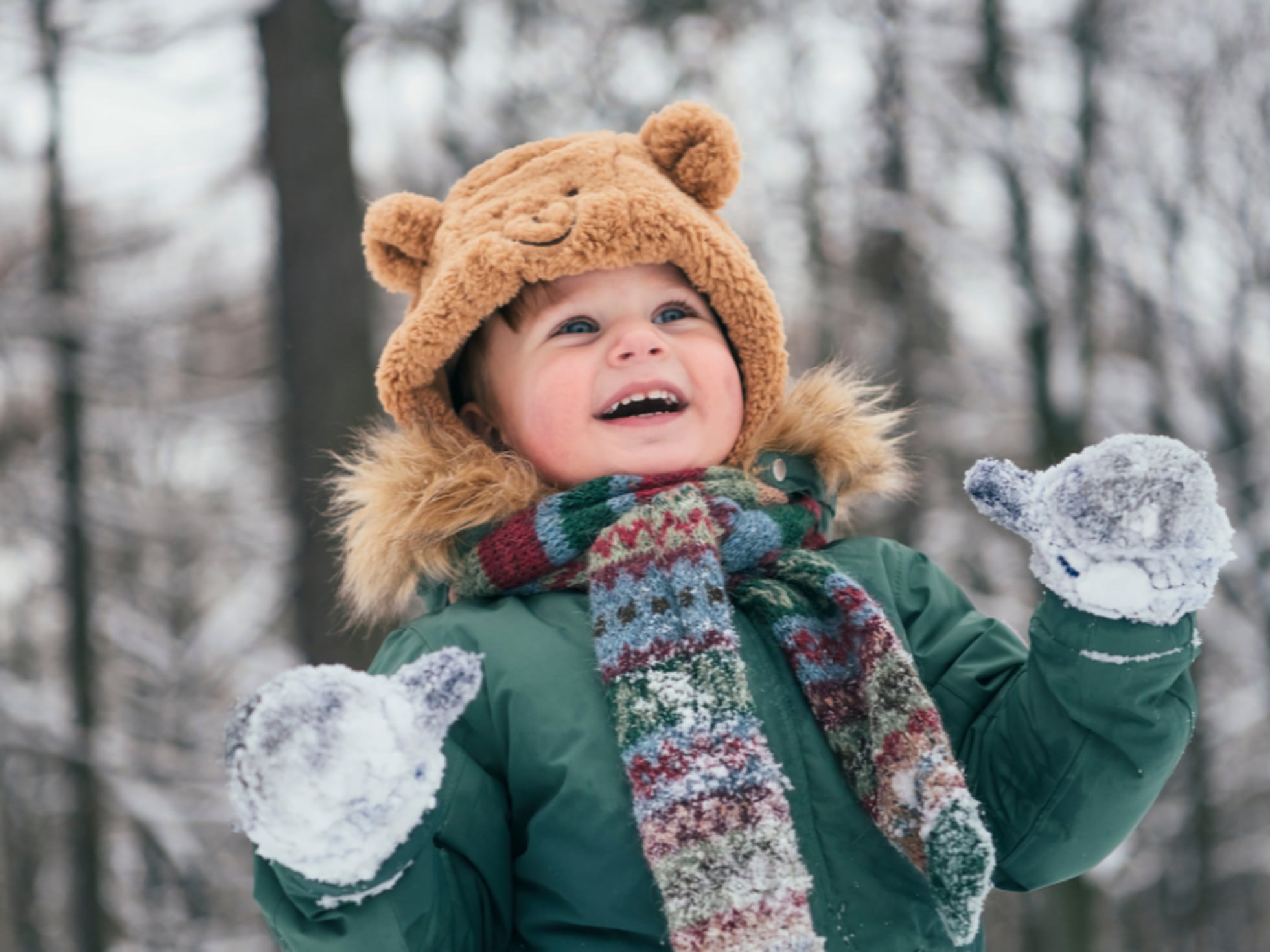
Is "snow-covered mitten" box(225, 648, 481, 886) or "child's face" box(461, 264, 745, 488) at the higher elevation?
"child's face" box(461, 264, 745, 488)

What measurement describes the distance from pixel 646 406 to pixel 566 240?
0.31 m

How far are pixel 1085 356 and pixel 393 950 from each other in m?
7.28

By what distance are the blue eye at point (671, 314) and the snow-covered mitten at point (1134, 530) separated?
0.81 m

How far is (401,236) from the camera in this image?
6.84 ft

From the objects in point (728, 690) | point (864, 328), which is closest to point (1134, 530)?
point (728, 690)

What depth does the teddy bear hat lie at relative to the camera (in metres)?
1.87

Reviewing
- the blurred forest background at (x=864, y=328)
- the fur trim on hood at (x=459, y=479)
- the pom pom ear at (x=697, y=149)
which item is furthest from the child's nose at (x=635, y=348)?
the blurred forest background at (x=864, y=328)

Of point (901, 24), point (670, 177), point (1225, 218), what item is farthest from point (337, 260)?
point (1225, 218)

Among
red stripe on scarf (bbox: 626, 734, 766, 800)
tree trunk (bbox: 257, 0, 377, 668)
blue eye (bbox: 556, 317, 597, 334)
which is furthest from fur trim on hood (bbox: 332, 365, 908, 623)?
tree trunk (bbox: 257, 0, 377, 668)

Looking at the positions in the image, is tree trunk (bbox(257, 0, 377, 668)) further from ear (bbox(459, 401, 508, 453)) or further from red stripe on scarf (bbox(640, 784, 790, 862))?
red stripe on scarf (bbox(640, 784, 790, 862))

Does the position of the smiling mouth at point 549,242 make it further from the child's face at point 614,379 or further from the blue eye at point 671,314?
the blue eye at point 671,314

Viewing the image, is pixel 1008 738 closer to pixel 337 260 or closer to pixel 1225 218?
pixel 337 260

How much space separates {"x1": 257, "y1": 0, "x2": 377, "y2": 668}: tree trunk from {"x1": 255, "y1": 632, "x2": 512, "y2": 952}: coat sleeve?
2466mm

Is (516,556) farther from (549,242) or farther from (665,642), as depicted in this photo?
(549,242)
